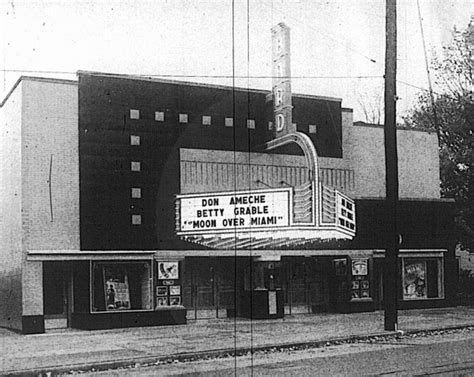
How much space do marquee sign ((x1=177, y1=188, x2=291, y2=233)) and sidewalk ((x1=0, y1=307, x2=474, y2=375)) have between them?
2578 mm

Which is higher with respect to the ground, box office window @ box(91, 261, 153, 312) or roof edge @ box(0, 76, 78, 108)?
roof edge @ box(0, 76, 78, 108)

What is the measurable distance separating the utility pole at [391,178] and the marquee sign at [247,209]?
108 inches

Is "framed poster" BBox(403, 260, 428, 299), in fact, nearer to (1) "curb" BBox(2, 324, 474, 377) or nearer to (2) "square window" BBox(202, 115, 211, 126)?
(1) "curb" BBox(2, 324, 474, 377)

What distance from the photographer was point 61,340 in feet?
61.2

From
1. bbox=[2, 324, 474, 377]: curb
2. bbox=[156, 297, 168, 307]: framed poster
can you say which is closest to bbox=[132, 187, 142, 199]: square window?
bbox=[156, 297, 168, 307]: framed poster

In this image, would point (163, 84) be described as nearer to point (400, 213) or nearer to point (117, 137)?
point (117, 137)

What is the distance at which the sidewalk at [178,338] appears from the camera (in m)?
15.4

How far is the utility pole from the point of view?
20.2m

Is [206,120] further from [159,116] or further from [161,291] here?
[161,291]

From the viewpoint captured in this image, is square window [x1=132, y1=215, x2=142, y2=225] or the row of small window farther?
the row of small window

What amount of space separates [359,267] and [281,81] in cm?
686

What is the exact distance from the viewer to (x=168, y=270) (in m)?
22.4

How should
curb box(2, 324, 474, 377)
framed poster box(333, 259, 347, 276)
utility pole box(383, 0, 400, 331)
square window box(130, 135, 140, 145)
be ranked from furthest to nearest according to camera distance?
framed poster box(333, 259, 347, 276), square window box(130, 135, 140, 145), utility pole box(383, 0, 400, 331), curb box(2, 324, 474, 377)

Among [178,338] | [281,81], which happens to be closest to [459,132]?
[281,81]
